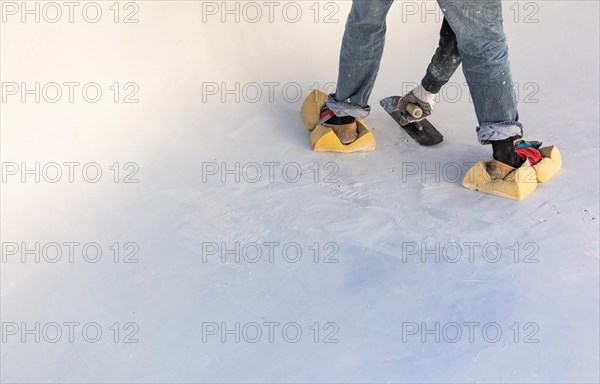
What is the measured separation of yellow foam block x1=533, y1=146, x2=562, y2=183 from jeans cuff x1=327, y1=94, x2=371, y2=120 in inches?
18.0

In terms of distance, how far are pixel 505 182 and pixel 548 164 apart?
5.2 inches

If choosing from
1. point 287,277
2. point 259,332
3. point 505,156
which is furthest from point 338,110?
point 259,332

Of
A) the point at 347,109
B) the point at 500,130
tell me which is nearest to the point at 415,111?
the point at 347,109

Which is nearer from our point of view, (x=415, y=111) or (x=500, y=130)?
(x=500, y=130)

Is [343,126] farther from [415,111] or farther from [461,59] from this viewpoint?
[461,59]

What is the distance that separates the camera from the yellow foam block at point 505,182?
1.86 meters

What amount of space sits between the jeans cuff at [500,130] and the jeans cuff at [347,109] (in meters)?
0.34

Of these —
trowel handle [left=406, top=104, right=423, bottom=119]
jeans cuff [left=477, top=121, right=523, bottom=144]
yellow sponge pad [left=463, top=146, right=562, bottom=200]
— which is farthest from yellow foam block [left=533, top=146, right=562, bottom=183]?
trowel handle [left=406, top=104, right=423, bottom=119]

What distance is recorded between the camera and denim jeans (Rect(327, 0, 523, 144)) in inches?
68.7

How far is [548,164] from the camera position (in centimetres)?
192

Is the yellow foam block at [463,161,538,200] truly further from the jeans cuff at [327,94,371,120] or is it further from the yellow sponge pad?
the jeans cuff at [327,94,371,120]

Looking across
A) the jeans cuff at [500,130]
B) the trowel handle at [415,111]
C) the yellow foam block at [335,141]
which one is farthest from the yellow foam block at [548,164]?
the yellow foam block at [335,141]

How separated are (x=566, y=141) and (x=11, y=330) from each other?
4.72 feet

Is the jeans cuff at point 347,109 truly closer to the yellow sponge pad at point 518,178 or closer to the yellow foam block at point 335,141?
the yellow foam block at point 335,141
